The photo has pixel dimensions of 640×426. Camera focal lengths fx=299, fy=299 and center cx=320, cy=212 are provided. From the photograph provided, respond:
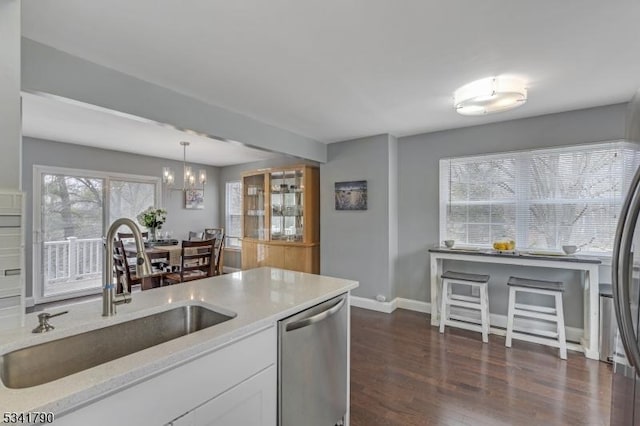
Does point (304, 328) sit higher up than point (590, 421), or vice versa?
point (304, 328)

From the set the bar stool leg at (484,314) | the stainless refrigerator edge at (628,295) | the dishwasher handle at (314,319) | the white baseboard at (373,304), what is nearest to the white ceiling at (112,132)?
the dishwasher handle at (314,319)

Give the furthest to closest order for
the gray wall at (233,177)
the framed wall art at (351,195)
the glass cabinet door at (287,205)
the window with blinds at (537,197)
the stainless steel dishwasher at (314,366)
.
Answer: the gray wall at (233,177) < the glass cabinet door at (287,205) < the framed wall art at (351,195) < the window with blinds at (537,197) < the stainless steel dishwasher at (314,366)

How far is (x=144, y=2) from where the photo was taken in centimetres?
152

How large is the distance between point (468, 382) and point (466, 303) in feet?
3.55

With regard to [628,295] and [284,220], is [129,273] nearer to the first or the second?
[284,220]

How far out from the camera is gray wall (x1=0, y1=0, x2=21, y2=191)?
1.24 m

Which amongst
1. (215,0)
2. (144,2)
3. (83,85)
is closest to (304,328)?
(215,0)

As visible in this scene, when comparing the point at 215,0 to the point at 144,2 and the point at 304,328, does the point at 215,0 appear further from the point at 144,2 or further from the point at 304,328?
the point at 304,328

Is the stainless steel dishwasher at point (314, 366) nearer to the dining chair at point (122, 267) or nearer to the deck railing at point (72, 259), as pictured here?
the dining chair at point (122, 267)

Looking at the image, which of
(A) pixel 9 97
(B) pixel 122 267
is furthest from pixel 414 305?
(A) pixel 9 97

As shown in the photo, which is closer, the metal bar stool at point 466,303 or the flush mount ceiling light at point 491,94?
the flush mount ceiling light at point 491,94

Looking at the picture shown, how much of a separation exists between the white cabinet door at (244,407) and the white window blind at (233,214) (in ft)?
17.5

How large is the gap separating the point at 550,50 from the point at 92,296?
20.7 feet

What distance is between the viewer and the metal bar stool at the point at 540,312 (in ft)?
9.07
